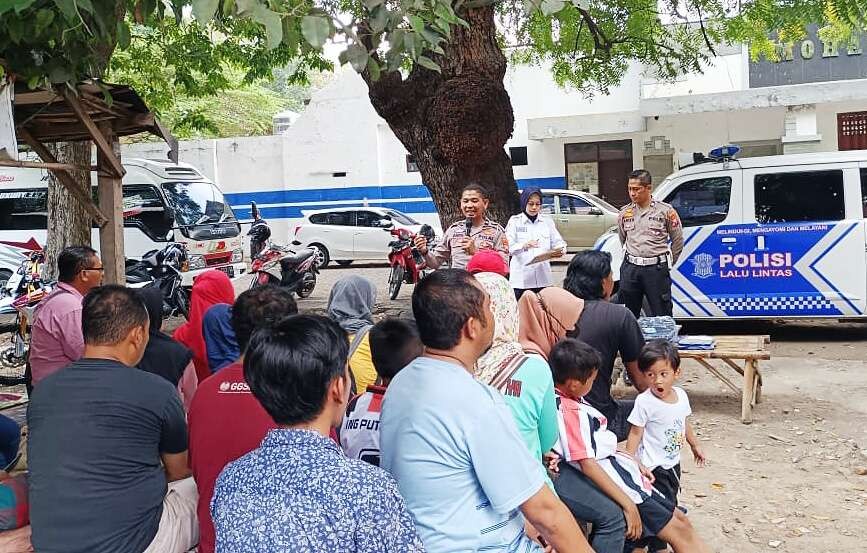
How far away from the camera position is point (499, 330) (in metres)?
3.38

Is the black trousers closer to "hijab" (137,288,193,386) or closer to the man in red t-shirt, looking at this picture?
"hijab" (137,288,193,386)

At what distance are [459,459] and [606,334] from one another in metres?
2.27

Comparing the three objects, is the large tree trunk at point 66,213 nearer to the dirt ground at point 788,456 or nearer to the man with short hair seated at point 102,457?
the dirt ground at point 788,456

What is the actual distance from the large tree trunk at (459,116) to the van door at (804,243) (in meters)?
2.58

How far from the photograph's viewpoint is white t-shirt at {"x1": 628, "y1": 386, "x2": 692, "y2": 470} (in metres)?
4.20

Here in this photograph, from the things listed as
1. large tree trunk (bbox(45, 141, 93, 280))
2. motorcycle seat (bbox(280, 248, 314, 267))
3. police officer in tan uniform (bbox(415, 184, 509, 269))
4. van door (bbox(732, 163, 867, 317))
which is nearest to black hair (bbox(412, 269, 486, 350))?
police officer in tan uniform (bbox(415, 184, 509, 269))

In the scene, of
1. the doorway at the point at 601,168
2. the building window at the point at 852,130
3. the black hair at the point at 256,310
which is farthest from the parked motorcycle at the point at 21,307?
the building window at the point at 852,130

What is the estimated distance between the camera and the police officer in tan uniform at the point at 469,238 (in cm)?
646

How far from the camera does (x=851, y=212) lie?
8.62m

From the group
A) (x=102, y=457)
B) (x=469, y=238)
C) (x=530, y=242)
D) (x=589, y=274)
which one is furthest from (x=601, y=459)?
(x=530, y=242)

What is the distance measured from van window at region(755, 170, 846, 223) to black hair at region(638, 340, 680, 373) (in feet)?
16.6

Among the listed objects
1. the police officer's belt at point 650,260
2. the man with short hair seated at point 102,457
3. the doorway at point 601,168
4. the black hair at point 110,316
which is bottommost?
the man with short hair seated at point 102,457

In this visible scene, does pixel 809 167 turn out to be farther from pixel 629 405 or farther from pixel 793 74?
pixel 793 74

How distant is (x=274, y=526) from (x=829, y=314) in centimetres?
800
